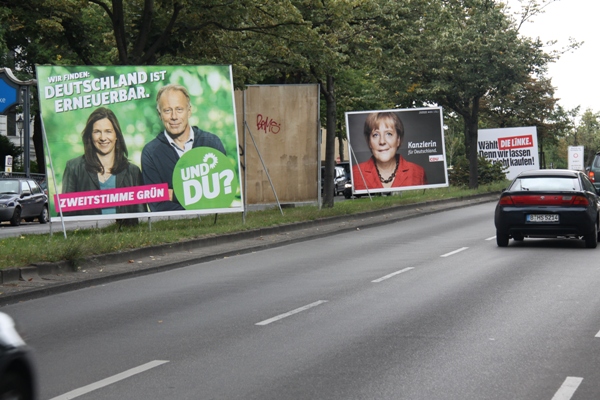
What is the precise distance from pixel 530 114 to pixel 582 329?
48.6 meters

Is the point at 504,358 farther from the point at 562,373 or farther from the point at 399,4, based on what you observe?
the point at 399,4

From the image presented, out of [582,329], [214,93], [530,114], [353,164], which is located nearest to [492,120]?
[530,114]

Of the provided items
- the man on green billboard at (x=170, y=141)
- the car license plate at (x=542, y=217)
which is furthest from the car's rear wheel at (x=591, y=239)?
the man on green billboard at (x=170, y=141)

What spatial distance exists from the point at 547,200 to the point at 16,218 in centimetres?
2018

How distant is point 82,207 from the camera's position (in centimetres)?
1994

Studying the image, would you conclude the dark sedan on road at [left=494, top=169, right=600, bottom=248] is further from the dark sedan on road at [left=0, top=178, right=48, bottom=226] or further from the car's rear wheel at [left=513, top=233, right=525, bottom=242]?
the dark sedan on road at [left=0, top=178, right=48, bottom=226]

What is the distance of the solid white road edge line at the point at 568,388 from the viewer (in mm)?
6883

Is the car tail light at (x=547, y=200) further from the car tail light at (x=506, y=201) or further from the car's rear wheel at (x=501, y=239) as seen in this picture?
the car's rear wheel at (x=501, y=239)

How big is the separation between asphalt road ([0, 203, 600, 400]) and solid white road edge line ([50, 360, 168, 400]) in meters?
0.01

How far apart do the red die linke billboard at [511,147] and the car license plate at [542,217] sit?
1297 inches

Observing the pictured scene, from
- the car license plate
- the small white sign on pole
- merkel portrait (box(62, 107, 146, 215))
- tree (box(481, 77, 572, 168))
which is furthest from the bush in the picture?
merkel portrait (box(62, 107, 146, 215))

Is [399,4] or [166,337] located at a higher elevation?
[399,4]

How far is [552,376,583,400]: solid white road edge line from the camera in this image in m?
6.88

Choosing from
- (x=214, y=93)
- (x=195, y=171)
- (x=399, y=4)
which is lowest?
(x=195, y=171)
